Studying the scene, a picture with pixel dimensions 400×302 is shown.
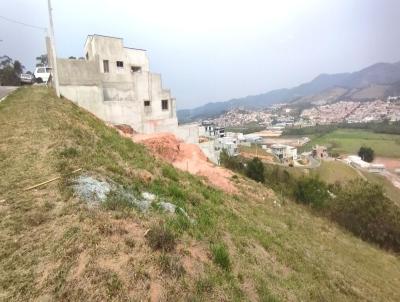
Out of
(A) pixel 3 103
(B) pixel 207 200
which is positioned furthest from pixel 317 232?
(A) pixel 3 103

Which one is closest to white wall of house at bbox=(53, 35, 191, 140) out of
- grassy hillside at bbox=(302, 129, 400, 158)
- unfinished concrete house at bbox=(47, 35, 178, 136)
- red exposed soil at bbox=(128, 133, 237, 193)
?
unfinished concrete house at bbox=(47, 35, 178, 136)

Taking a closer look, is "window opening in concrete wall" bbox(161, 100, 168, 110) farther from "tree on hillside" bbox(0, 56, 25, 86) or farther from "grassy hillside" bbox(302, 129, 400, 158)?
"grassy hillside" bbox(302, 129, 400, 158)

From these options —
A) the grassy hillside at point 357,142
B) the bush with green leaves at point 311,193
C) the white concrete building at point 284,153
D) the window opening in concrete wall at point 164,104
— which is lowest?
the grassy hillside at point 357,142

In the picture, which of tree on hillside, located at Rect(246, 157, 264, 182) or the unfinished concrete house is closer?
the unfinished concrete house

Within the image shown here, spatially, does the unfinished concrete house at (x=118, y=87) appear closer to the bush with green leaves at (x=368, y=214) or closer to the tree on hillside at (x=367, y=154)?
the bush with green leaves at (x=368, y=214)

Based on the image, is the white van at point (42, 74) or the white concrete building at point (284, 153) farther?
the white concrete building at point (284, 153)

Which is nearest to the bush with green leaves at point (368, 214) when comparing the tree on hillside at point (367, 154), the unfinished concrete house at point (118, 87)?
the unfinished concrete house at point (118, 87)

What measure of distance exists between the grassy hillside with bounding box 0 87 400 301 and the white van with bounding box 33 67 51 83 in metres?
25.1

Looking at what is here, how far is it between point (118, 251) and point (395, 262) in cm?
1679

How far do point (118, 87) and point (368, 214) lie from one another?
824 inches

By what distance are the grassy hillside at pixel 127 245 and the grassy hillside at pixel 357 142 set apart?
96.7 m

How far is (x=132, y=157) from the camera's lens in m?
11.6

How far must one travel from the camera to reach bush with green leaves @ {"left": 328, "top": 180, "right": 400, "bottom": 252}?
2308cm

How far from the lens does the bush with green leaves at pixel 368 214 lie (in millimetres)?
23078
